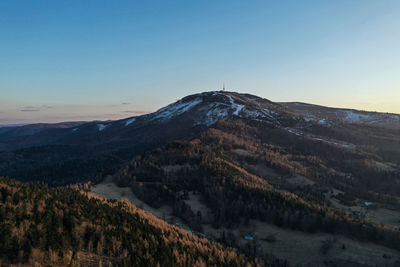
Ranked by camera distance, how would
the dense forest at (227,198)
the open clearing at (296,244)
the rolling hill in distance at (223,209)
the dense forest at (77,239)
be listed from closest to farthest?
the dense forest at (77,239), the rolling hill in distance at (223,209), the open clearing at (296,244), the dense forest at (227,198)

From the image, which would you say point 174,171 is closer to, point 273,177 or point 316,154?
point 273,177

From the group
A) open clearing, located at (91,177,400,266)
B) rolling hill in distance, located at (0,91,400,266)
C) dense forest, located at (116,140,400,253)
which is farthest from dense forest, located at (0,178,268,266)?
dense forest, located at (116,140,400,253)

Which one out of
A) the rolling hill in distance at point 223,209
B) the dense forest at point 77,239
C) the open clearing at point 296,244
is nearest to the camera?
the dense forest at point 77,239

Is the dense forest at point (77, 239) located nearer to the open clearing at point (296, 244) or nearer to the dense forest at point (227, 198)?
the open clearing at point (296, 244)

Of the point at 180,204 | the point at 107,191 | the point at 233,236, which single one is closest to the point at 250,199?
the point at 233,236

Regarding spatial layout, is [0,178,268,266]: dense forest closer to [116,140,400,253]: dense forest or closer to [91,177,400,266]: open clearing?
[91,177,400,266]: open clearing

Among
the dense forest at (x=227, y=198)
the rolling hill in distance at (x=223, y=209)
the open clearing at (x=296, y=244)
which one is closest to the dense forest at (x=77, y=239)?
the rolling hill in distance at (x=223, y=209)

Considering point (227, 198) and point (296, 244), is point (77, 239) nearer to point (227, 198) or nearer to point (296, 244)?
point (296, 244)

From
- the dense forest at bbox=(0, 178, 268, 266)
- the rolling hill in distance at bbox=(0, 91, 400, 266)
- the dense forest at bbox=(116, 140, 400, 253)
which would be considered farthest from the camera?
the dense forest at bbox=(116, 140, 400, 253)
